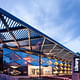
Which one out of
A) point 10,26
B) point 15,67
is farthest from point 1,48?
point 10,26

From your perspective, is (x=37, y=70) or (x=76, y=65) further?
(x=37, y=70)

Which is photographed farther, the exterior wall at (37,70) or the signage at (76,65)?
the exterior wall at (37,70)

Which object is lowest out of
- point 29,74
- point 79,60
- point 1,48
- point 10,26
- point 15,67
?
point 29,74

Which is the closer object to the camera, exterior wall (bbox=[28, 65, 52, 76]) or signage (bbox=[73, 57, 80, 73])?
signage (bbox=[73, 57, 80, 73])

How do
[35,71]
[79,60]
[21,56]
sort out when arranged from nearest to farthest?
1. [79,60]
2. [21,56]
3. [35,71]

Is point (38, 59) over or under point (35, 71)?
over

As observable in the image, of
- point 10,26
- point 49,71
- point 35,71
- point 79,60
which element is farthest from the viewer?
point 49,71

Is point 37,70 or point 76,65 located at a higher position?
point 76,65

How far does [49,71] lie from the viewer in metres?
24.8

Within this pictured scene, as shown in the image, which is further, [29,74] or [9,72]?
[29,74]

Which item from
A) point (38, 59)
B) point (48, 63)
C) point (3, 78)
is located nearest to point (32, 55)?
point (38, 59)

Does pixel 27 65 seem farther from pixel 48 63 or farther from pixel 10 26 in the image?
pixel 10 26

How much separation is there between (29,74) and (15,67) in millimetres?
3591

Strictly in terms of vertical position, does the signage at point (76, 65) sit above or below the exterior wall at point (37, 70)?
above
